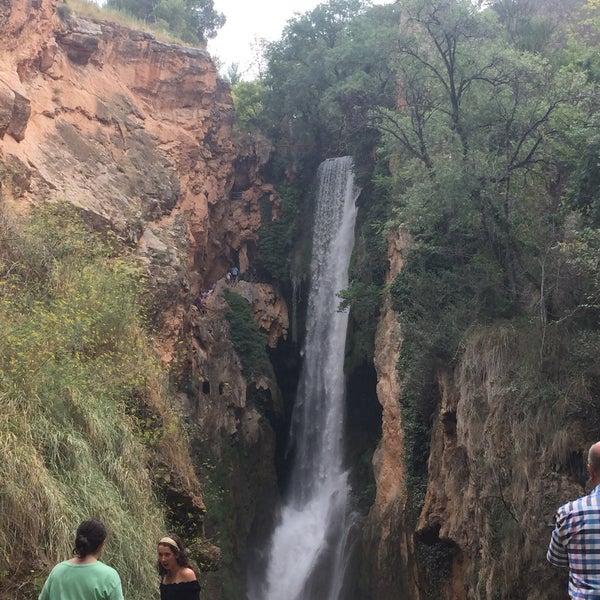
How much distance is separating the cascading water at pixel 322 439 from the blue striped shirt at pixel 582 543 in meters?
14.6

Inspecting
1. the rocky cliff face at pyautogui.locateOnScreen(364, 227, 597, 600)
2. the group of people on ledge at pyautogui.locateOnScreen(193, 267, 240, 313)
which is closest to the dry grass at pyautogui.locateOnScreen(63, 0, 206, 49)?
the group of people on ledge at pyautogui.locateOnScreen(193, 267, 240, 313)

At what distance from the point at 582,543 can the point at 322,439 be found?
1838 cm

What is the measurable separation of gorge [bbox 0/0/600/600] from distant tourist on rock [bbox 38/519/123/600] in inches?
103

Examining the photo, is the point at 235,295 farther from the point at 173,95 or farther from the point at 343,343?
the point at 173,95

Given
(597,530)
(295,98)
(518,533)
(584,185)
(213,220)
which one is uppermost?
(295,98)

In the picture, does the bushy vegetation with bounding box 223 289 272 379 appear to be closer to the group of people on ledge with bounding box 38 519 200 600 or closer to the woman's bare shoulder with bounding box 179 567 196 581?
the woman's bare shoulder with bounding box 179 567 196 581

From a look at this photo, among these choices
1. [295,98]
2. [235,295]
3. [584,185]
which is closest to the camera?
[584,185]

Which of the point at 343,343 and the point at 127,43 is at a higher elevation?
the point at 127,43

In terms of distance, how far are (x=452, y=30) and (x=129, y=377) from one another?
950 cm

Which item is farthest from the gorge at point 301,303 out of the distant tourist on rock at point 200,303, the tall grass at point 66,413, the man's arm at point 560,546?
the man's arm at point 560,546

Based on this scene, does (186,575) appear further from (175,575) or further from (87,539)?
(87,539)

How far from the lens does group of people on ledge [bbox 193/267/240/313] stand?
21.4 metres

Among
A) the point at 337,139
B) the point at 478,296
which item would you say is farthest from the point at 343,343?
the point at 478,296

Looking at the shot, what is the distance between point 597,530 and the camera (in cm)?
338
